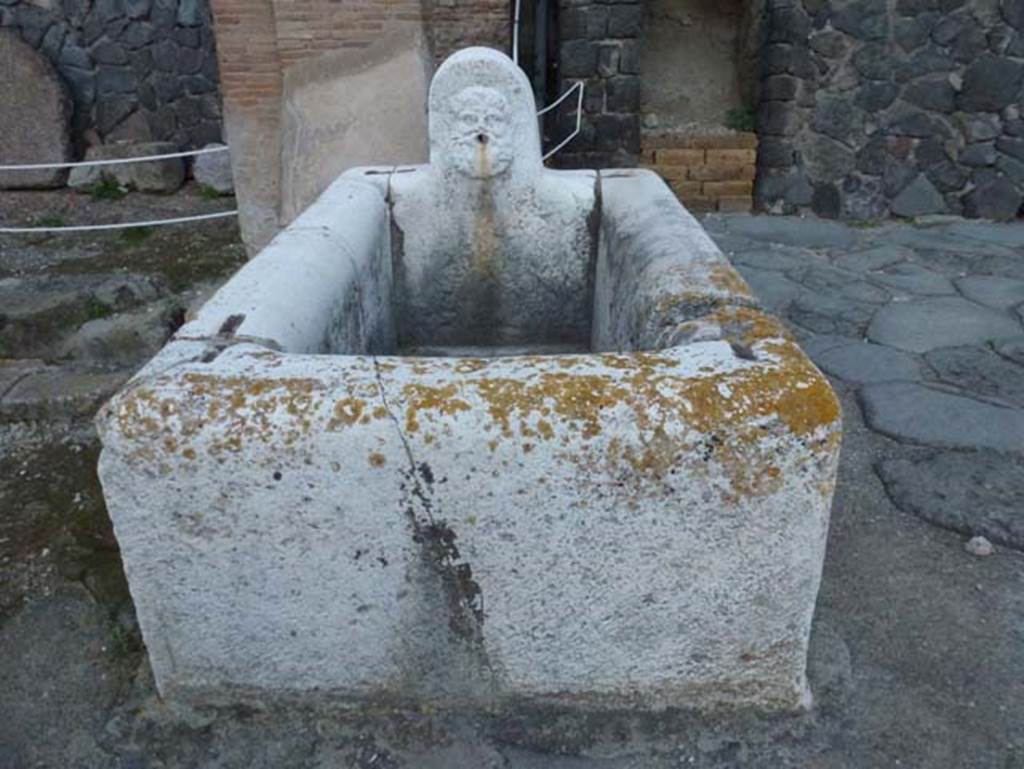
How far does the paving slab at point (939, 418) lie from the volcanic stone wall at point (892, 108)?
2772 mm

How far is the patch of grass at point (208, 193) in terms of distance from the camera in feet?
22.3

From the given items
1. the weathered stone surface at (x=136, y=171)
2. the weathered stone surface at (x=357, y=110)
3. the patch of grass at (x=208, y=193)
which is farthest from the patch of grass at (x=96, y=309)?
the weathered stone surface at (x=136, y=171)

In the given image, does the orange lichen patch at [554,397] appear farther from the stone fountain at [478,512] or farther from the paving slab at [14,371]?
the paving slab at [14,371]

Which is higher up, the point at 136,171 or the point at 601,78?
the point at 601,78

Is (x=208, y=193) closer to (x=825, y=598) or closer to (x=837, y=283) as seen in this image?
(x=837, y=283)

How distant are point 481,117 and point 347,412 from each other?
47.1 inches

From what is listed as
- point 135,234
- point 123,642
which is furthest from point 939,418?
point 135,234

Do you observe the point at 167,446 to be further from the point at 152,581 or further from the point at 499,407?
the point at 499,407

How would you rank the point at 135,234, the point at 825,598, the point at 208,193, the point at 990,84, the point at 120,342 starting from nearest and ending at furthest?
1. the point at 825,598
2. the point at 120,342
3. the point at 990,84
4. the point at 135,234
5. the point at 208,193

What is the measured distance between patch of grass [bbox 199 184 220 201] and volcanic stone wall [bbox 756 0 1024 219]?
416cm

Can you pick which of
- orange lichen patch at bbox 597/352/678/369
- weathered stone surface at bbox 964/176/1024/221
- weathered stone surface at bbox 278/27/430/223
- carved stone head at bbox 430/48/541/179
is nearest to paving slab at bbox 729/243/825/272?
weathered stone surface at bbox 964/176/1024/221

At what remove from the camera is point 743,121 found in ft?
17.4

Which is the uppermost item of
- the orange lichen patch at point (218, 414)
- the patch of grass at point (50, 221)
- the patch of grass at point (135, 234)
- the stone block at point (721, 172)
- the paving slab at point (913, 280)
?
the orange lichen patch at point (218, 414)

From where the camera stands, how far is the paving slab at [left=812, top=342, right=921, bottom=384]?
280 centimetres
